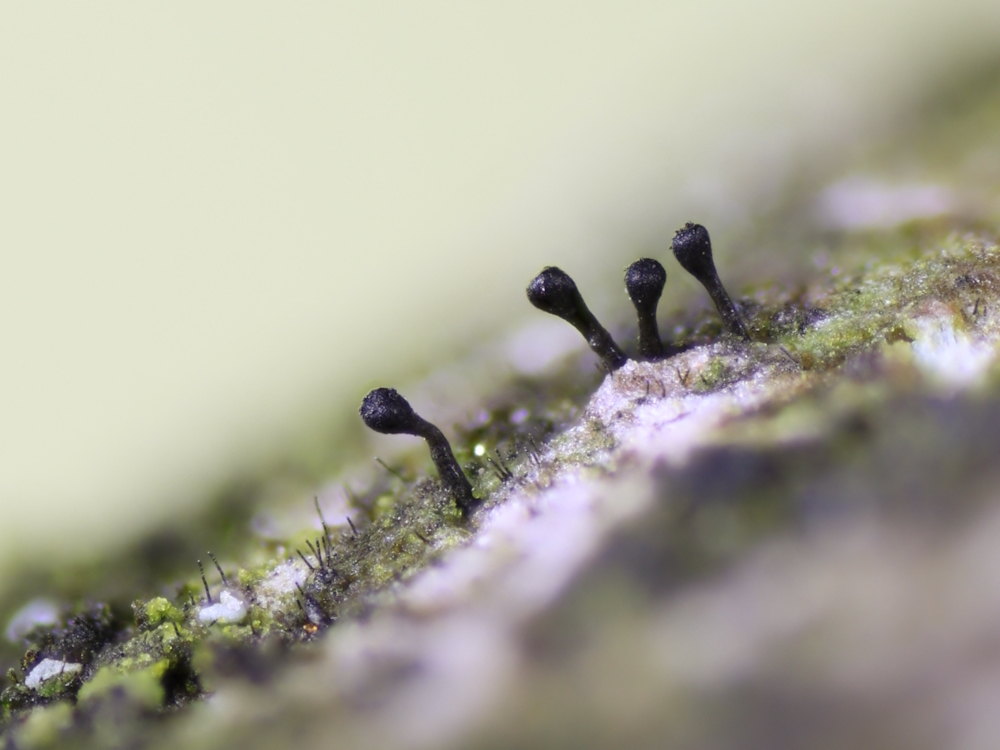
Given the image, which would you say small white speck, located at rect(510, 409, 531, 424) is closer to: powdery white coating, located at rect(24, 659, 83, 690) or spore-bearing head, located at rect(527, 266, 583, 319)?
spore-bearing head, located at rect(527, 266, 583, 319)

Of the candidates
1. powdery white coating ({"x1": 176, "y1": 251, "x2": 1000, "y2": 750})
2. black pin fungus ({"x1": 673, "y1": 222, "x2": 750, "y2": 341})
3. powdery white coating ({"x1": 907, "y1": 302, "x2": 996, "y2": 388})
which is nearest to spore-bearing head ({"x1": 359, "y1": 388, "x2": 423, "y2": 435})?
powdery white coating ({"x1": 176, "y1": 251, "x2": 1000, "y2": 750})

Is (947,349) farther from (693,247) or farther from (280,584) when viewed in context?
(280,584)

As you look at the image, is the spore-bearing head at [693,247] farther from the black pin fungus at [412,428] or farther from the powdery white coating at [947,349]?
the black pin fungus at [412,428]

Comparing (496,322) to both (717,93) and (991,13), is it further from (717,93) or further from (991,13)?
(991,13)

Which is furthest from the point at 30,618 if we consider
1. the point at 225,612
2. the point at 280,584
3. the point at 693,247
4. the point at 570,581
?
the point at 693,247

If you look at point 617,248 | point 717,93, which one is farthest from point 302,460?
point 717,93
